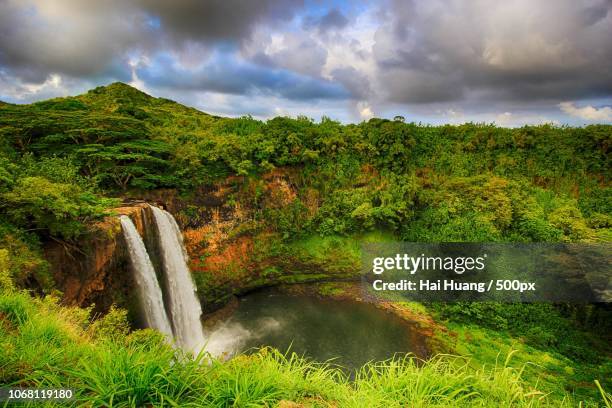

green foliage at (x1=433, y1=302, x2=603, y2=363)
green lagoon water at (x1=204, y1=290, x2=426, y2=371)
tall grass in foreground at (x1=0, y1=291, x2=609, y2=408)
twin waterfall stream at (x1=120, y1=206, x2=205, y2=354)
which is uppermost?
tall grass in foreground at (x1=0, y1=291, x2=609, y2=408)

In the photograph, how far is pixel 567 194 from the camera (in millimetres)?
16875

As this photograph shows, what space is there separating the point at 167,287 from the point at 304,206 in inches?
337

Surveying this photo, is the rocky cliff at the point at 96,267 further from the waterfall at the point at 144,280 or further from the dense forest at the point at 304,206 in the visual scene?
the dense forest at the point at 304,206

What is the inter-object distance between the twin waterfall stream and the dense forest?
1633 millimetres

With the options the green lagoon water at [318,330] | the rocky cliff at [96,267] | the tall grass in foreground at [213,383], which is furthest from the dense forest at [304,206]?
the green lagoon water at [318,330]

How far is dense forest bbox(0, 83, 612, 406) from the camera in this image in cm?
260

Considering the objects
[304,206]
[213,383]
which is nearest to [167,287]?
[304,206]

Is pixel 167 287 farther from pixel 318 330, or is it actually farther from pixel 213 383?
pixel 213 383

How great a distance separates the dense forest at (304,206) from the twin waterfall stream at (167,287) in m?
1.63

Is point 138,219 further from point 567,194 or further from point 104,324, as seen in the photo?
point 567,194

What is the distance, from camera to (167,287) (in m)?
10.8

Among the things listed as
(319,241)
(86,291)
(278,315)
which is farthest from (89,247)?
(319,241)

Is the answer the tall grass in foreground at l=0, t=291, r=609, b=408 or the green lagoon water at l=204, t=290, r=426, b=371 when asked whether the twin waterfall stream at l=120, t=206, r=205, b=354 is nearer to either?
the green lagoon water at l=204, t=290, r=426, b=371

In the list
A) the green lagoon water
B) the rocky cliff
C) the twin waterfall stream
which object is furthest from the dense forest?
the green lagoon water
